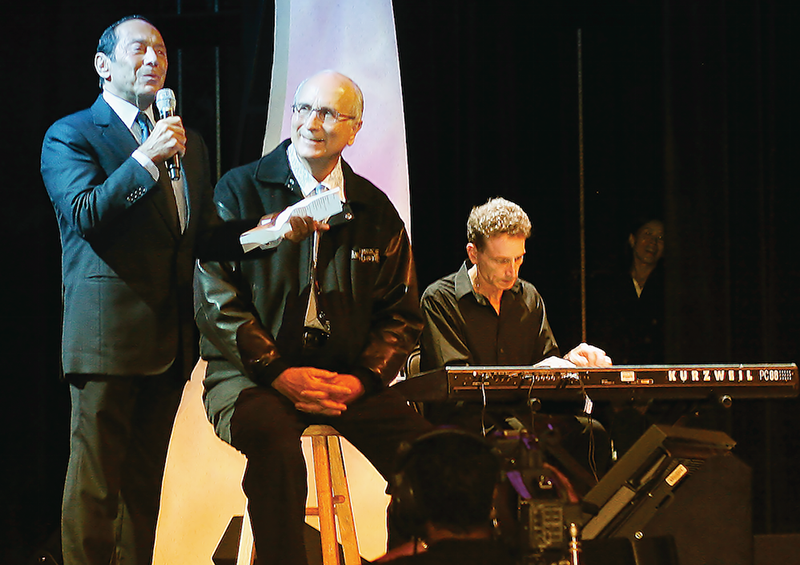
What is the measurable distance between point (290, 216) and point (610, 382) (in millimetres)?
1059

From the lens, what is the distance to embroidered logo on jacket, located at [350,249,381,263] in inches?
104

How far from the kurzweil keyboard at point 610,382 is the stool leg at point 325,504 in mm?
319

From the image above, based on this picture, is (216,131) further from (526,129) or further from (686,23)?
(686,23)

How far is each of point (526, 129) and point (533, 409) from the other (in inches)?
59.4

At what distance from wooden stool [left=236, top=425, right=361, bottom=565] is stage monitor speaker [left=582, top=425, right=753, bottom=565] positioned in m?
0.68

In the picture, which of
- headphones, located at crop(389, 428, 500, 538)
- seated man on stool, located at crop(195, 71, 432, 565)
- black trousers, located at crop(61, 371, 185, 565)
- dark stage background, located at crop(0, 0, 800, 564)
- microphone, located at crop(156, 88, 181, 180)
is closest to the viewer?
headphones, located at crop(389, 428, 500, 538)

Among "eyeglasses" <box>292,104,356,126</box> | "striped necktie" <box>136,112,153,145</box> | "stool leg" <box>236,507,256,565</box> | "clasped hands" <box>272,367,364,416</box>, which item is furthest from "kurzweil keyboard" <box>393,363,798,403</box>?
"striped necktie" <box>136,112,153,145</box>

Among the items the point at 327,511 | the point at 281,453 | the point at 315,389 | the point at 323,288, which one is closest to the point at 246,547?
the point at 327,511

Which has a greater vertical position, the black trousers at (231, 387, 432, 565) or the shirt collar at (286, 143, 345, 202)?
the shirt collar at (286, 143, 345, 202)

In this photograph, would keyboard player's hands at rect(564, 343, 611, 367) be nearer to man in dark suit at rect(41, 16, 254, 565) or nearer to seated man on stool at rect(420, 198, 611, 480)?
seated man on stool at rect(420, 198, 611, 480)

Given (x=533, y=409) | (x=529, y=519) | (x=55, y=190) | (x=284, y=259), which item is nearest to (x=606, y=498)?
(x=533, y=409)

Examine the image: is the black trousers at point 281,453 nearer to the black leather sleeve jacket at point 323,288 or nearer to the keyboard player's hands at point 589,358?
the black leather sleeve jacket at point 323,288

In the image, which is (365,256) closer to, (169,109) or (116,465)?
(169,109)

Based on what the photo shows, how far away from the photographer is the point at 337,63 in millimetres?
3135
